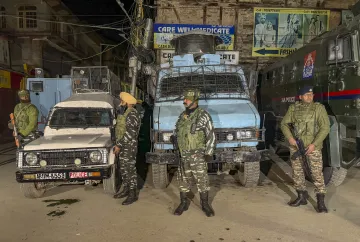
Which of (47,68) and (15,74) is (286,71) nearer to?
(15,74)

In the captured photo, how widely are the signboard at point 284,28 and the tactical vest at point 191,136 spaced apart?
1059 cm

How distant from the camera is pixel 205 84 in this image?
626cm

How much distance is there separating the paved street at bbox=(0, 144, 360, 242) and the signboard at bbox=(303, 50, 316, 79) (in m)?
2.55

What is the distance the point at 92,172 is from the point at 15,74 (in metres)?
14.0

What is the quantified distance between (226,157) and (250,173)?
2.50 ft

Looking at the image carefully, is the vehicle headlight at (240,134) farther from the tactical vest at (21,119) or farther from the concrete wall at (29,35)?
the concrete wall at (29,35)

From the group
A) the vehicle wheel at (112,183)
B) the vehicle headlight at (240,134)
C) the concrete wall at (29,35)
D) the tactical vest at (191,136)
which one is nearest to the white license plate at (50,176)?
the vehicle wheel at (112,183)

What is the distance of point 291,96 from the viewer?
8.21 m

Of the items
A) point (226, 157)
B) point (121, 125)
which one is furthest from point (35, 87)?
point (226, 157)

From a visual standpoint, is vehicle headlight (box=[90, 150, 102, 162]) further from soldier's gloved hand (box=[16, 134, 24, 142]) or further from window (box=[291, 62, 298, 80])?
window (box=[291, 62, 298, 80])

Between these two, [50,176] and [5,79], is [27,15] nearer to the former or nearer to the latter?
[5,79]

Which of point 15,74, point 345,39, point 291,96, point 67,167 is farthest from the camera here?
point 15,74

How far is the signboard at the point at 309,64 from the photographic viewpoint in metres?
6.94

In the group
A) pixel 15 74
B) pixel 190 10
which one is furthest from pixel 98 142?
pixel 15 74
